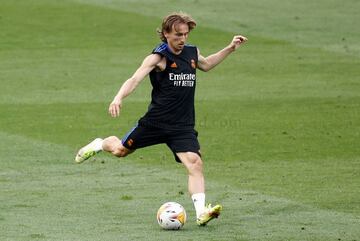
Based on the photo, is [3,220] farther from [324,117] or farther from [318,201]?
[324,117]

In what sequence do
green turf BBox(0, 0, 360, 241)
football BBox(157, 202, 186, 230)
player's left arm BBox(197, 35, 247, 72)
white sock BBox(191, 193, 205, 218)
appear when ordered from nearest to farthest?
football BBox(157, 202, 186, 230) → white sock BBox(191, 193, 205, 218) → green turf BBox(0, 0, 360, 241) → player's left arm BBox(197, 35, 247, 72)

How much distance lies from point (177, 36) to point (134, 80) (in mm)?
676

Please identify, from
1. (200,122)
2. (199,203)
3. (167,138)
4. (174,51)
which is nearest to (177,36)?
(174,51)

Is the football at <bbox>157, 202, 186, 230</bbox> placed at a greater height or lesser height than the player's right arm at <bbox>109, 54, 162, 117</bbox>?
lesser

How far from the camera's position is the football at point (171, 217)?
38.5 feet

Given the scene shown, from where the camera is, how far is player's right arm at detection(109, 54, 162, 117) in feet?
37.8

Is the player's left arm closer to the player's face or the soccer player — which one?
the soccer player

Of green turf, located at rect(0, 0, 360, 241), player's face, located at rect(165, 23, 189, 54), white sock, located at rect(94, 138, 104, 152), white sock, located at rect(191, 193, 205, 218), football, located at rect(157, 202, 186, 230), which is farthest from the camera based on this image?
white sock, located at rect(94, 138, 104, 152)

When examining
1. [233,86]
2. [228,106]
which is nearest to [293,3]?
[233,86]

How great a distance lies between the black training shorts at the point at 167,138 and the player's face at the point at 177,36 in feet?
2.86

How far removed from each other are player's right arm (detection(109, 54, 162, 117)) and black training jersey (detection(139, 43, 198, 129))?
113 mm

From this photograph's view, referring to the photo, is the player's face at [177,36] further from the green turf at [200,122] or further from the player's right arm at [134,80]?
the green turf at [200,122]

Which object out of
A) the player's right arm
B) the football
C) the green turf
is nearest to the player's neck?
the player's right arm

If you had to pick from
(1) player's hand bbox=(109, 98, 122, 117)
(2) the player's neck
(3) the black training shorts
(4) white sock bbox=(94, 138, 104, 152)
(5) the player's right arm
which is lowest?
(4) white sock bbox=(94, 138, 104, 152)
